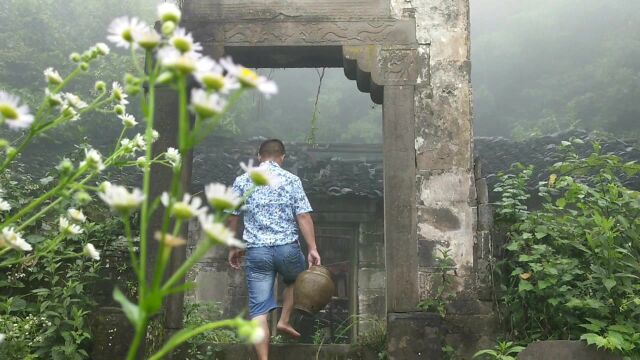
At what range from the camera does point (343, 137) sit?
63.8 feet

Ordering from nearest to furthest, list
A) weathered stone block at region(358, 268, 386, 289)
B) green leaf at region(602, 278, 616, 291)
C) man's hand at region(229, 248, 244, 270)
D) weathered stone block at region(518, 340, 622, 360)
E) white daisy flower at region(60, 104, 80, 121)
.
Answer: white daisy flower at region(60, 104, 80, 121), weathered stone block at region(518, 340, 622, 360), green leaf at region(602, 278, 616, 291), man's hand at region(229, 248, 244, 270), weathered stone block at region(358, 268, 386, 289)

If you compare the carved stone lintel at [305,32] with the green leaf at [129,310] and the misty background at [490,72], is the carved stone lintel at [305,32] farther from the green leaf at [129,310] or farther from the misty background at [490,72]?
the misty background at [490,72]

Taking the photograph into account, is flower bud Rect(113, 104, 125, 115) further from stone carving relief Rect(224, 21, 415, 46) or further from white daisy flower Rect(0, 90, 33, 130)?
stone carving relief Rect(224, 21, 415, 46)

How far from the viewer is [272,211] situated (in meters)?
4.52

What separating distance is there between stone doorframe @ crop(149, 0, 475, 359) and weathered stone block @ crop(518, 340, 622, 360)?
909mm

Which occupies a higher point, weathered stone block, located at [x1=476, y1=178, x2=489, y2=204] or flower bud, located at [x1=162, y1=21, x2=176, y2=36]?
weathered stone block, located at [x1=476, y1=178, x2=489, y2=204]

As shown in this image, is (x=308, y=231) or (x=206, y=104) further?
(x=308, y=231)

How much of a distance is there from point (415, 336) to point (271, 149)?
174cm

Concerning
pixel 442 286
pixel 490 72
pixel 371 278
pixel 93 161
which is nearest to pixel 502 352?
pixel 442 286

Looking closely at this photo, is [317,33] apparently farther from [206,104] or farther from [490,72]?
[490,72]

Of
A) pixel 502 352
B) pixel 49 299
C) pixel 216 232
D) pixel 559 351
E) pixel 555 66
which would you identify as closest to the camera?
pixel 216 232

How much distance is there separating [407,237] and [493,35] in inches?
811

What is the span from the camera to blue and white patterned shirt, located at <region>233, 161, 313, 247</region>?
4.48 metres

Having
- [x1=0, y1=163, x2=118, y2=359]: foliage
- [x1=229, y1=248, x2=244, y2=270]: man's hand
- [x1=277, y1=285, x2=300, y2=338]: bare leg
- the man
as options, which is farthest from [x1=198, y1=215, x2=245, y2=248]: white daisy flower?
[x1=229, y1=248, x2=244, y2=270]: man's hand
